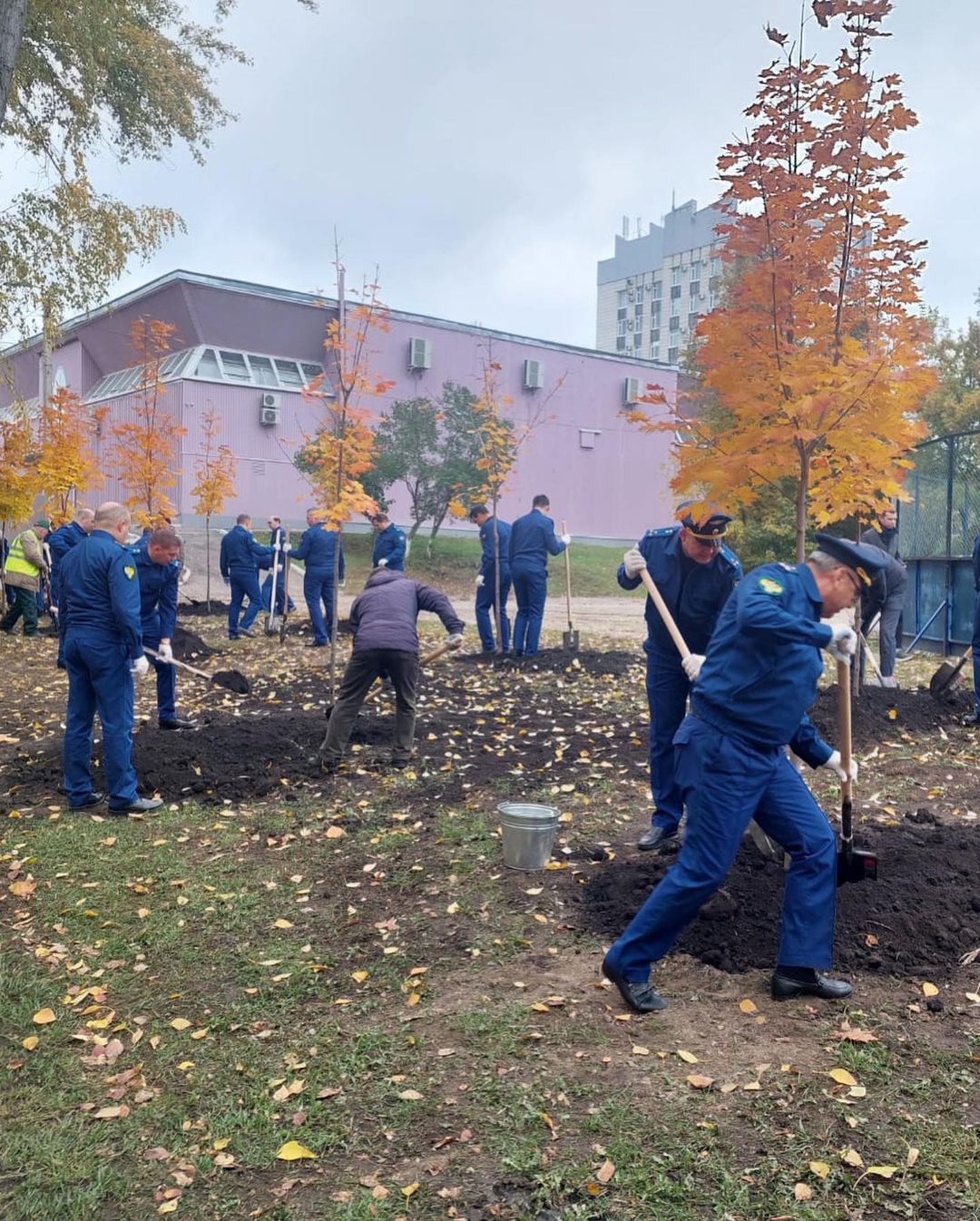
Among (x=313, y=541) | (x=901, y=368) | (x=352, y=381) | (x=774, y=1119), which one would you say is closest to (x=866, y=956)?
(x=774, y=1119)

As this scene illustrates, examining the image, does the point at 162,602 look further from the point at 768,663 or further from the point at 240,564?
the point at 240,564

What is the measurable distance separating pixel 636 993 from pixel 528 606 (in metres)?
9.00

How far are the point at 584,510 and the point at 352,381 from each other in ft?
94.5

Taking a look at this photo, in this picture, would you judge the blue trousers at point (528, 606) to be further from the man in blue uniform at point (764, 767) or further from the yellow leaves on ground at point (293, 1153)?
the yellow leaves on ground at point (293, 1153)

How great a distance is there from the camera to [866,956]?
4.12 meters

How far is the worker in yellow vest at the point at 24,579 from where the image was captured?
1499 centimetres

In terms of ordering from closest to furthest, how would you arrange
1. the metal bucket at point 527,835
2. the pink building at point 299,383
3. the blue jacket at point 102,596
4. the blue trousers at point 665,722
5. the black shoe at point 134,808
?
the metal bucket at point 527,835 < the blue trousers at point 665,722 < the blue jacket at point 102,596 < the black shoe at point 134,808 < the pink building at point 299,383

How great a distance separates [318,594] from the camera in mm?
14422

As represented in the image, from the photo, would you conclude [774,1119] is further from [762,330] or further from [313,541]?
[313,541]

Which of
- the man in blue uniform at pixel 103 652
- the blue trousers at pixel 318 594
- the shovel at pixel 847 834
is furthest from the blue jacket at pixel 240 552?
the shovel at pixel 847 834

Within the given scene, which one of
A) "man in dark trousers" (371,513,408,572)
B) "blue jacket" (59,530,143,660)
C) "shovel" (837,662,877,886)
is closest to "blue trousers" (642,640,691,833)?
"shovel" (837,662,877,886)

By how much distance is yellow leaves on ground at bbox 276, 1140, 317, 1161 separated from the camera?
3.07 metres

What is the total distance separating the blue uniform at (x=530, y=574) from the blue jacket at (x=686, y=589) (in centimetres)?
692

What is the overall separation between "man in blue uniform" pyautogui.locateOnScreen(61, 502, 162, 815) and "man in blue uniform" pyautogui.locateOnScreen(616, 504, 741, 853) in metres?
3.23
